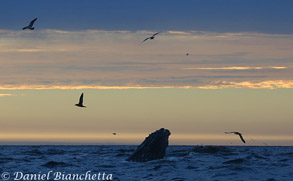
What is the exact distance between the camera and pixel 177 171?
43.8 m

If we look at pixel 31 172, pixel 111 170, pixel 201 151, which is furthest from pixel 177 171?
pixel 201 151

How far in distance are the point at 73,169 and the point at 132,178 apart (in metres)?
9.13

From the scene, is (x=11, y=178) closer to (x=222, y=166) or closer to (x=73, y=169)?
(x=73, y=169)

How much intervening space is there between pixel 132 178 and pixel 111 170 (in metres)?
6.46

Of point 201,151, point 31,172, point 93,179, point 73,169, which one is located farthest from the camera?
point 201,151

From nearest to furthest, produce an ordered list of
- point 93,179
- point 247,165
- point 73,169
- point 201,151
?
1. point 93,179
2. point 73,169
3. point 247,165
4. point 201,151

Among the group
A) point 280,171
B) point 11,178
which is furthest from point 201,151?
Answer: point 11,178

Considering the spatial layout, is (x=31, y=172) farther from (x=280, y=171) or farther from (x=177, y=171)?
(x=280, y=171)

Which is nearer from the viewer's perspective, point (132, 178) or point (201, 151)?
point (132, 178)

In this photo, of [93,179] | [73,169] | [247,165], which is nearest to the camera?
[93,179]

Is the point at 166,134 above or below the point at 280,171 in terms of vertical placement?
above

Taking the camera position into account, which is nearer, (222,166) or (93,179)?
(93,179)

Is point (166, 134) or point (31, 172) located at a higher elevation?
point (166, 134)

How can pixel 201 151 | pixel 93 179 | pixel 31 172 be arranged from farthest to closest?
pixel 201 151
pixel 31 172
pixel 93 179
